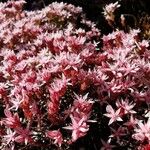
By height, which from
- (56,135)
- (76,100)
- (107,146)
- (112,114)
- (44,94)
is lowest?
(107,146)

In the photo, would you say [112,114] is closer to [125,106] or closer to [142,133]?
[125,106]

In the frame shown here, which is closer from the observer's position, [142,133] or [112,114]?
[142,133]

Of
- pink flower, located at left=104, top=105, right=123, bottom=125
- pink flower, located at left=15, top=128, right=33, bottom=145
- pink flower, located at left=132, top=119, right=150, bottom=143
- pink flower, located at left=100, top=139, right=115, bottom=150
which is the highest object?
pink flower, located at left=104, top=105, right=123, bottom=125

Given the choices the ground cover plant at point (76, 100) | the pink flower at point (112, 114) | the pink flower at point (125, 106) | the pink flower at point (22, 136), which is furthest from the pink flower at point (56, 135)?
the pink flower at point (125, 106)

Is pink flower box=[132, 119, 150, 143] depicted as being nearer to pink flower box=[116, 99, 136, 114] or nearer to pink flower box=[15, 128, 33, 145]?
pink flower box=[116, 99, 136, 114]

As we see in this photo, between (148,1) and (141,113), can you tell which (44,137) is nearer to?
(141,113)

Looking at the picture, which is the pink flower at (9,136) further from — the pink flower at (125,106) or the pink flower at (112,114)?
the pink flower at (125,106)

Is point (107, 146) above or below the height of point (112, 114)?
below

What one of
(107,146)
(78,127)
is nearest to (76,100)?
(78,127)

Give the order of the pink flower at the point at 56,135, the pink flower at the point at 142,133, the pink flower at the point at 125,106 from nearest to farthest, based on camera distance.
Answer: the pink flower at the point at 142,133, the pink flower at the point at 56,135, the pink flower at the point at 125,106

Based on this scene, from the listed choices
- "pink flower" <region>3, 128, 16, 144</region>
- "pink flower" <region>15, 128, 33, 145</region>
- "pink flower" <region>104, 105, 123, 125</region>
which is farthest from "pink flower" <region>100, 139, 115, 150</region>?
"pink flower" <region>3, 128, 16, 144</region>

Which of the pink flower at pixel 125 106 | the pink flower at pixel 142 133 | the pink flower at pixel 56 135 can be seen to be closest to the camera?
the pink flower at pixel 142 133
